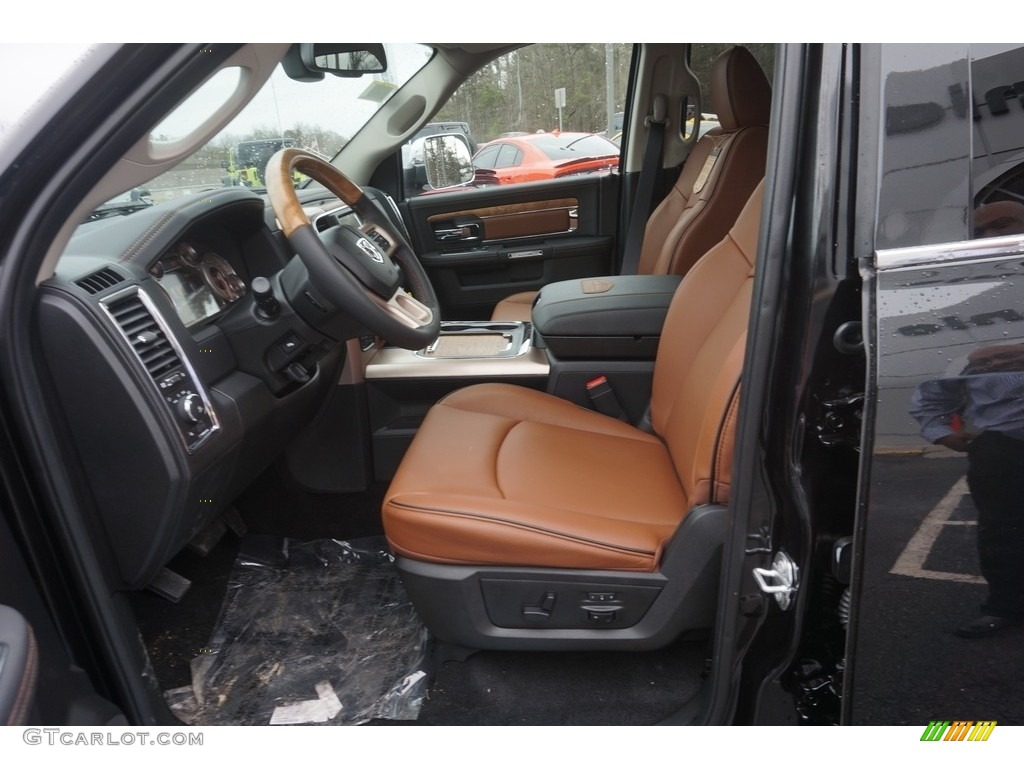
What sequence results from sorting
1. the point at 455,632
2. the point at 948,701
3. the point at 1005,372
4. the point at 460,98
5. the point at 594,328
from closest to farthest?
1. the point at 1005,372
2. the point at 948,701
3. the point at 455,632
4. the point at 594,328
5. the point at 460,98

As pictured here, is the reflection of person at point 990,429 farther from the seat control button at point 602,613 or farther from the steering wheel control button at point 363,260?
the steering wheel control button at point 363,260

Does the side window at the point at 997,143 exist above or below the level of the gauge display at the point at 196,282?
above

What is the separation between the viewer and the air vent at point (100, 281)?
113cm

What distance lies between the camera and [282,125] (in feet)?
6.88

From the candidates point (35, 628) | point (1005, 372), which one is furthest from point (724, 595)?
point (35, 628)

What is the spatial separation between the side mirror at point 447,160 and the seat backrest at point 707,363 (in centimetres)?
147

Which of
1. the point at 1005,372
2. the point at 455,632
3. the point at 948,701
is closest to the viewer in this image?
the point at 1005,372

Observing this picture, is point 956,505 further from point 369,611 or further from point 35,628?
point 369,611

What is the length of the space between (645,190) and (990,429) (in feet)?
7.49

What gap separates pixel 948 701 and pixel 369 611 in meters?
1.19

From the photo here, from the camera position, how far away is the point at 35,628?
1005 mm

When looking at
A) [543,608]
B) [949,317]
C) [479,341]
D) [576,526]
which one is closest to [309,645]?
[543,608]

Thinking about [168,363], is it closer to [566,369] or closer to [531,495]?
[531,495]

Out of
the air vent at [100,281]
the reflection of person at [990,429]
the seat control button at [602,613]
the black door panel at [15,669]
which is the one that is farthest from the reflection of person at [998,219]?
the air vent at [100,281]
